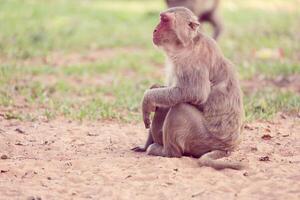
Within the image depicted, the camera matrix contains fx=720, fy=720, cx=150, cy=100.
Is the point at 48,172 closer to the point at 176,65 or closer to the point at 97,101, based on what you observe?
the point at 176,65

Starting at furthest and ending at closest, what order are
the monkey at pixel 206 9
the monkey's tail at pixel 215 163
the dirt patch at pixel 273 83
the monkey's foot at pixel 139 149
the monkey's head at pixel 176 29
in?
1. the monkey at pixel 206 9
2. the dirt patch at pixel 273 83
3. the monkey's foot at pixel 139 149
4. the monkey's head at pixel 176 29
5. the monkey's tail at pixel 215 163

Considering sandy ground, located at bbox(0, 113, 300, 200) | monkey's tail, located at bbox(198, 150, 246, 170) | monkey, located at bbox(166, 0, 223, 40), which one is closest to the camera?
sandy ground, located at bbox(0, 113, 300, 200)

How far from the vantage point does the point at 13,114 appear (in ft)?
25.4

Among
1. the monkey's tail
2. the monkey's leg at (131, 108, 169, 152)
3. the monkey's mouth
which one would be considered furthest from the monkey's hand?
the monkey's tail

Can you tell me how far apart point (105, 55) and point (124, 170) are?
653cm

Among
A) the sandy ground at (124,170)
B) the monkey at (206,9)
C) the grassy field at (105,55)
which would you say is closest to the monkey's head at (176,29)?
the sandy ground at (124,170)

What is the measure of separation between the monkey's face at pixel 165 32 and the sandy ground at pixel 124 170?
97cm

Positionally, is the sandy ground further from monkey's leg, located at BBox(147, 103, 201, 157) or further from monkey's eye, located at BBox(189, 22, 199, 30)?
monkey's eye, located at BBox(189, 22, 199, 30)

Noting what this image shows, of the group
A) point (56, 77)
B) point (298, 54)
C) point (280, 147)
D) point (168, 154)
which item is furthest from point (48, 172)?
point (298, 54)

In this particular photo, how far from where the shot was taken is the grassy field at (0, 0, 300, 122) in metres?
8.36

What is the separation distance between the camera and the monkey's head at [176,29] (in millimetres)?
5832

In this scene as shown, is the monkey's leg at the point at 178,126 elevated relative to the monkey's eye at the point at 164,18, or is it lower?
lower

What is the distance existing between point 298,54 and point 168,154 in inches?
252

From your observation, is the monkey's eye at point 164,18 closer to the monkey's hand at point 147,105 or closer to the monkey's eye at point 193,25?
the monkey's eye at point 193,25
